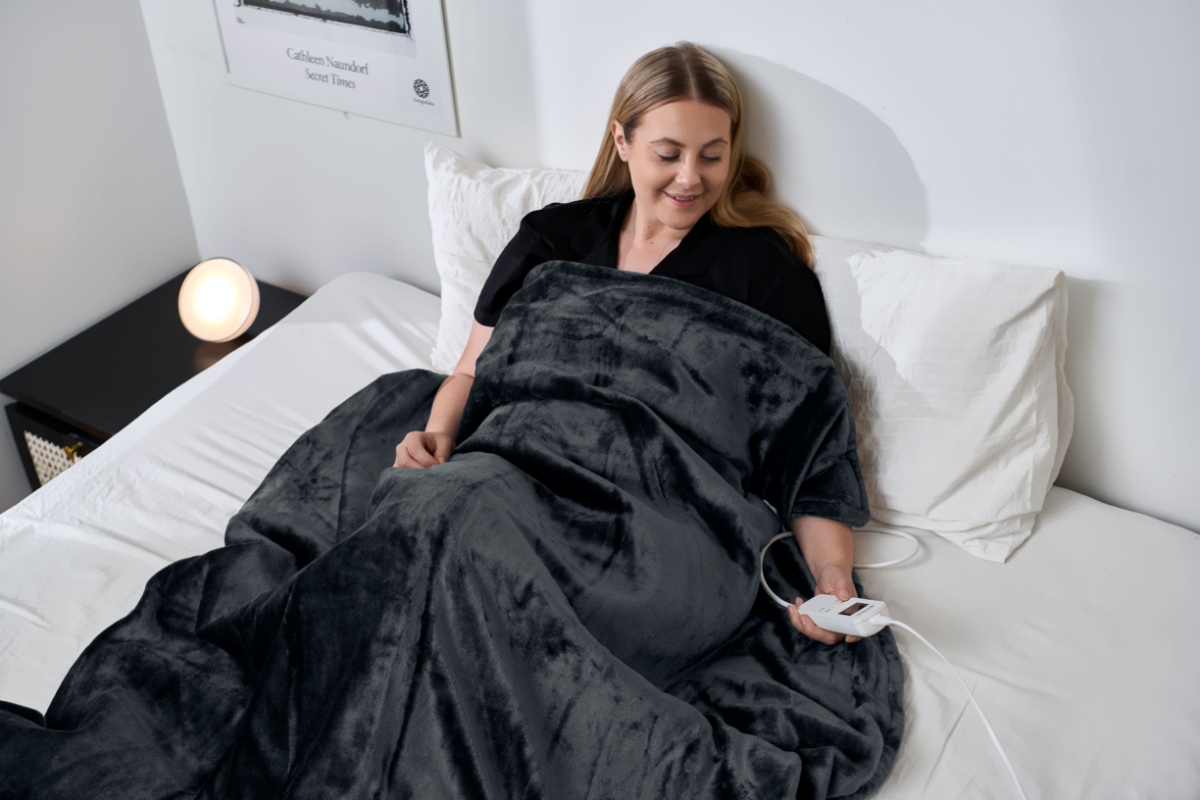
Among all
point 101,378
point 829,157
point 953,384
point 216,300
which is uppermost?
point 829,157

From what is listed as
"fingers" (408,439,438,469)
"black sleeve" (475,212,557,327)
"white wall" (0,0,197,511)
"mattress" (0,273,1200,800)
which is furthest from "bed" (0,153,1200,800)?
"white wall" (0,0,197,511)

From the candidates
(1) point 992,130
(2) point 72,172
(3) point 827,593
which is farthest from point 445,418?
(2) point 72,172

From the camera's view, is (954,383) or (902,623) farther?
(954,383)

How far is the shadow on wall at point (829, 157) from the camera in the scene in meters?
1.26

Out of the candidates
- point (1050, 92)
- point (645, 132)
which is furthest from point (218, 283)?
point (1050, 92)

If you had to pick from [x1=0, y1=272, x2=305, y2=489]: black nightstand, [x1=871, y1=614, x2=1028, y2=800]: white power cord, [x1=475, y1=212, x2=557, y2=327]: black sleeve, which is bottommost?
[x1=0, y1=272, x2=305, y2=489]: black nightstand

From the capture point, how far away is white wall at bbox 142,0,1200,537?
3.55 feet

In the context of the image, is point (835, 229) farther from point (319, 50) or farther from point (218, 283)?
point (218, 283)

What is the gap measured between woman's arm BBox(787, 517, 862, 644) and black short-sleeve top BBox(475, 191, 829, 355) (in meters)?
0.24

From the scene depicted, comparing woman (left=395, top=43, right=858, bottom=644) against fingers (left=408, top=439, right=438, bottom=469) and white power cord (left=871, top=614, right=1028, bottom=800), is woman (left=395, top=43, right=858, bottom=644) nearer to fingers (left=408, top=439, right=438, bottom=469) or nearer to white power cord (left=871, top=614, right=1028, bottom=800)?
fingers (left=408, top=439, right=438, bottom=469)

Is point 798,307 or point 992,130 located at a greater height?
point 992,130

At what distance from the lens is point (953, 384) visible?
1.22m

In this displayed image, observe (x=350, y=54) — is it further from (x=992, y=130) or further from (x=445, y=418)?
(x=992, y=130)

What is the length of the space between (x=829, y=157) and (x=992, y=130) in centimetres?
22
